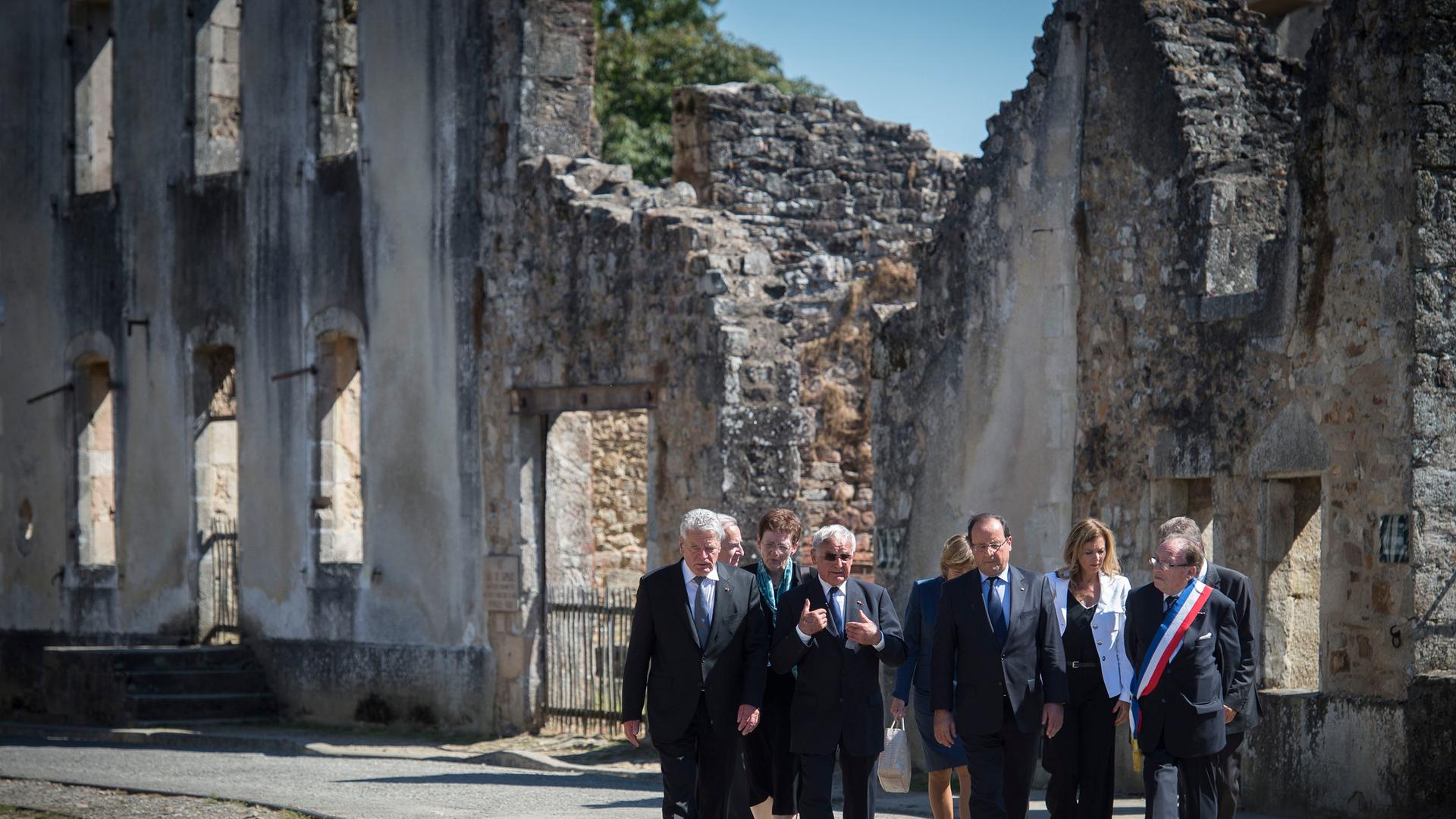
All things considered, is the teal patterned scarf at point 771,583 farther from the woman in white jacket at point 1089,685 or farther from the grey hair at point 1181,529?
the grey hair at point 1181,529

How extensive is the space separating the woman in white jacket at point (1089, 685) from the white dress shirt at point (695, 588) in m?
1.52

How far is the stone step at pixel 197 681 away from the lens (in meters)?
19.8

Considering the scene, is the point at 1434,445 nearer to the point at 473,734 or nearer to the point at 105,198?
the point at 473,734

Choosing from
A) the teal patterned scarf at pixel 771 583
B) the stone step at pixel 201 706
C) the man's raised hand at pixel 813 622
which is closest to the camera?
the man's raised hand at pixel 813 622

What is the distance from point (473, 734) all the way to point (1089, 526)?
31.3 feet

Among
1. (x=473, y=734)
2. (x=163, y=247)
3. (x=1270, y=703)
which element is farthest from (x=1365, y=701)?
(x=163, y=247)

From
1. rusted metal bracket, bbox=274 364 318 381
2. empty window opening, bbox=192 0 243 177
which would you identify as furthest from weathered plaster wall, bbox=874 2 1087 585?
empty window opening, bbox=192 0 243 177

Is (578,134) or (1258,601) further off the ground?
(578,134)

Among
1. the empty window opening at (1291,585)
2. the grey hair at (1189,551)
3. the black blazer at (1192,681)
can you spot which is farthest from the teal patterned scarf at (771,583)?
the empty window opening at (1291,585)

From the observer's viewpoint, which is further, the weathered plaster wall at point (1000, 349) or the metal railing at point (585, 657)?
the metal railing at point (585, 657)

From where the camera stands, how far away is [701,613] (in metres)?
9.53

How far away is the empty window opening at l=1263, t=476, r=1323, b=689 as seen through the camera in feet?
39.5

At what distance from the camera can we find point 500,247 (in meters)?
18.4

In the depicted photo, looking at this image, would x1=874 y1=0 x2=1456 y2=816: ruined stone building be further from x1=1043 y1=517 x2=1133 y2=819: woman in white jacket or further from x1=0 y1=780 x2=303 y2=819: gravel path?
x1=0 y1=780 x2=303 y2=819: gravel path
